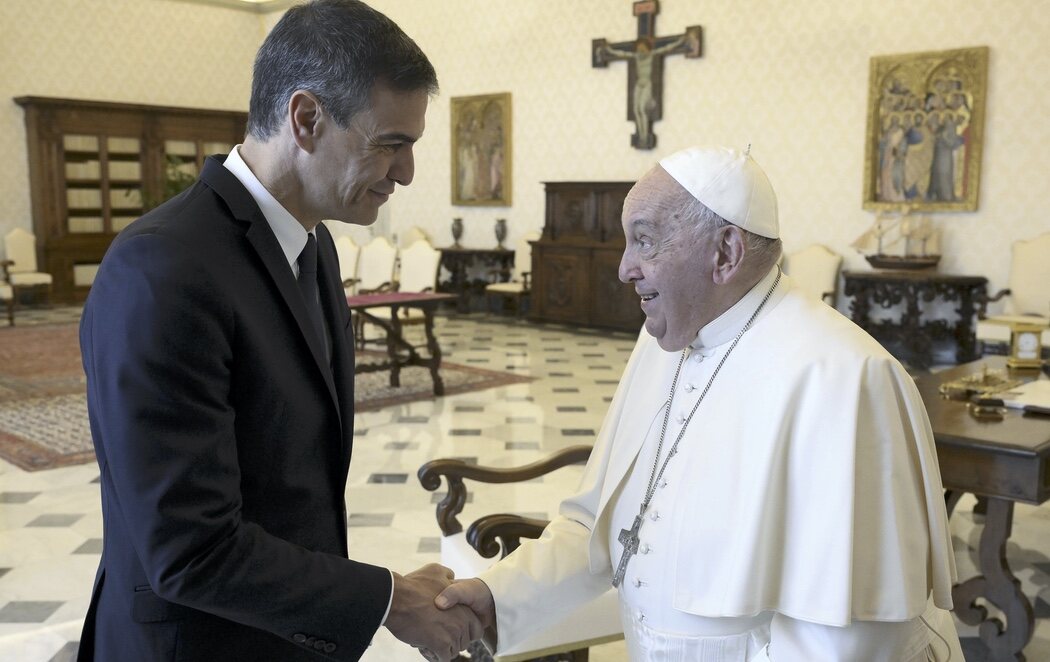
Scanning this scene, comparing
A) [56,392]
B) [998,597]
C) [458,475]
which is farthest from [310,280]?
[56,392]

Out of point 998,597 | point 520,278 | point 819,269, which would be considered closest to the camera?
point 998,597

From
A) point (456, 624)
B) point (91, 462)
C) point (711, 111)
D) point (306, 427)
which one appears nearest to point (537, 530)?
point (456, 624)

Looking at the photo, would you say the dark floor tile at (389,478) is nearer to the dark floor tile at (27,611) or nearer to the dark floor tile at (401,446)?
the dark floor tile at (401,446)

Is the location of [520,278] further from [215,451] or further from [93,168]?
[215,451]

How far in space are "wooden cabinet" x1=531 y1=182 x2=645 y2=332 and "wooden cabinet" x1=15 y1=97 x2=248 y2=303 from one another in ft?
18.4

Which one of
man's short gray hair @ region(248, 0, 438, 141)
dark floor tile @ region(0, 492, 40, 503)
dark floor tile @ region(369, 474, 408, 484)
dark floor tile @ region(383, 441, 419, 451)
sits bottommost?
dark floor tile @ region(0, 492, 40, 503)

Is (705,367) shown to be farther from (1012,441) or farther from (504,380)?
(504,380)

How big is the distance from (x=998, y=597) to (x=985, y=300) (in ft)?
20.2

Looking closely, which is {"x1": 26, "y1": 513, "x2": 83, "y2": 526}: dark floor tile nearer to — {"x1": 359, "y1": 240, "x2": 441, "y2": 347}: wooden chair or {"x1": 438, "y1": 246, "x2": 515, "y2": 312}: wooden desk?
{"x1": 359, "y1": 240, "x2": 441, "y2": 347}: wooden chair

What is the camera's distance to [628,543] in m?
1.93

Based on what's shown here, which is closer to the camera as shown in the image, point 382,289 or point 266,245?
point 266,245

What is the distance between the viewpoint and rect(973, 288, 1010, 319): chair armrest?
867 cm

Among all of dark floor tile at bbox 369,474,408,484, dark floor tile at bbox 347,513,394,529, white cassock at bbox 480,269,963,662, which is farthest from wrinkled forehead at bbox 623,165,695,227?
dark floor tile at bbox 369,474,408,484

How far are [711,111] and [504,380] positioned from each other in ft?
14.4
